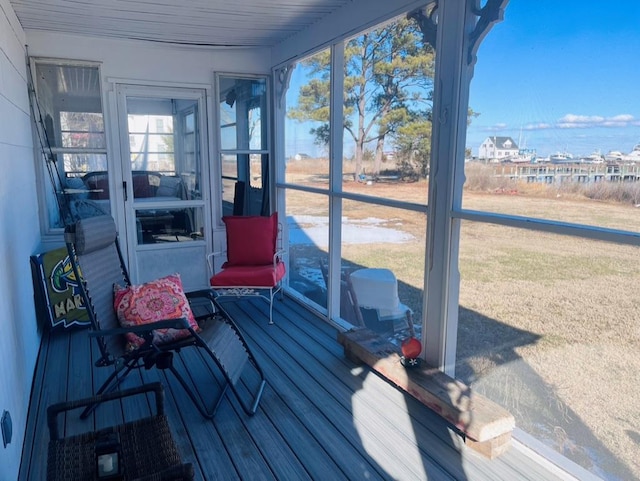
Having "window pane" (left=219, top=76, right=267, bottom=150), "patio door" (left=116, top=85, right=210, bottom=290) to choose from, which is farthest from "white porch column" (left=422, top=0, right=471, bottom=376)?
"patio door" (left=116, top=85, right=210, bottom=290)

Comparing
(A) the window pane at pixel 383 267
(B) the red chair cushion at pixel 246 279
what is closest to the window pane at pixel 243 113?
(B) the red chair cushion at pixel 246 279

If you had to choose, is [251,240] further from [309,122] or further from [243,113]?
[243,113]

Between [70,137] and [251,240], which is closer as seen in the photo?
[70,137]

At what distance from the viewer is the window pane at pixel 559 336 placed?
187 cm

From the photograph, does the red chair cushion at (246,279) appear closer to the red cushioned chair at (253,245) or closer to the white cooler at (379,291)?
the red cushioned chair at (253,245)

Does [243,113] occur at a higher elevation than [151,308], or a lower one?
higher

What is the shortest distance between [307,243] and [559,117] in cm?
317

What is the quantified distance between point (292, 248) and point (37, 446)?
3.13 m

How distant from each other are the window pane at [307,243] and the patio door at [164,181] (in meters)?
0.92

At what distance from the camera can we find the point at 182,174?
4754 millimetres

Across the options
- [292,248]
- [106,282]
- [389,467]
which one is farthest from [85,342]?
[389,467]

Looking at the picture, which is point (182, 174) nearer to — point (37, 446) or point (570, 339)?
point (37, 446)

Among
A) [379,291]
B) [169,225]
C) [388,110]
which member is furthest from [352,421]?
[169,225]

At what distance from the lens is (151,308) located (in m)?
2.67
